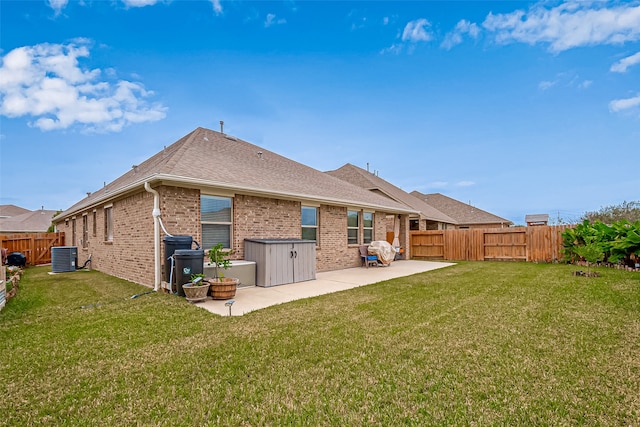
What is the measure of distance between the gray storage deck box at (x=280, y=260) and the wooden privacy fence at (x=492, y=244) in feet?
37.1

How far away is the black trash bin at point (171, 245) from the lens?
7.56 meters

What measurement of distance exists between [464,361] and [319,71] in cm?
1387

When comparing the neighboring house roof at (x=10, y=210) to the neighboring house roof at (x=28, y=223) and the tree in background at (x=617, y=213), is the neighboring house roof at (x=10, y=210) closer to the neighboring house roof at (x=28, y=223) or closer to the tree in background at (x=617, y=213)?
the neighboring house roof at (x=28, y=223)

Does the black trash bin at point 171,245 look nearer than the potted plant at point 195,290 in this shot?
No

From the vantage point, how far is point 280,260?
29.8ft

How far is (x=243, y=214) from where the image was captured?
A: 951 centimetres

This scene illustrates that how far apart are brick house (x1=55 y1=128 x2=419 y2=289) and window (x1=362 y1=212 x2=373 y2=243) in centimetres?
5

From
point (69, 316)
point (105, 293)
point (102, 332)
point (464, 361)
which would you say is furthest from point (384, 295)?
point (105, 293)

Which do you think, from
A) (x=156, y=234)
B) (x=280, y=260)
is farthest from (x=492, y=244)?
(x=156, y=234)

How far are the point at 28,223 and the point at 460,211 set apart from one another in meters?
46.4

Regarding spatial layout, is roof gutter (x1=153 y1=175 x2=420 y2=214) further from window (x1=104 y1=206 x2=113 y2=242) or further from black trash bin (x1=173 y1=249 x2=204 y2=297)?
window (x1=104 y1=206 x2=113 y2=242)

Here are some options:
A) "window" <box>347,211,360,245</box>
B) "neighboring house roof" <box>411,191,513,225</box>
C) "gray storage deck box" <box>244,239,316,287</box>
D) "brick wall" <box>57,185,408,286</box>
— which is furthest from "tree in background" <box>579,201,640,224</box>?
"gray storage deck box" <box>244,239,316,287</box>

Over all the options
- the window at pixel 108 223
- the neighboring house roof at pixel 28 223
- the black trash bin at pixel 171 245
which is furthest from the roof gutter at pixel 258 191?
the neighboring house roof at pixel 28 223

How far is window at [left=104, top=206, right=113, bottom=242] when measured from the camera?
11.3 metres
